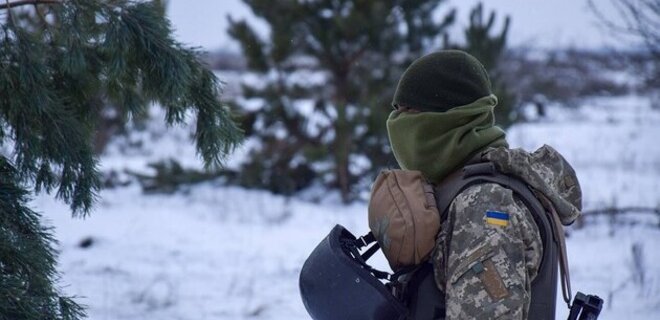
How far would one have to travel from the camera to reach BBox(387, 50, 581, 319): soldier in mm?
1861

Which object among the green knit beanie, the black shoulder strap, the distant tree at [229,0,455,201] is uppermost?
the distant tree at [229,0,455,201]

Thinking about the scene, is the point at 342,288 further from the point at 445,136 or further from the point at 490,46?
the point at 490,46

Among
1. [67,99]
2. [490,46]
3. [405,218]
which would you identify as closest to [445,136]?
[405,218]

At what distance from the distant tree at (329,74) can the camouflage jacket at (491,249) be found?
22.3 feet

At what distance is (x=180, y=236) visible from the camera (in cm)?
724

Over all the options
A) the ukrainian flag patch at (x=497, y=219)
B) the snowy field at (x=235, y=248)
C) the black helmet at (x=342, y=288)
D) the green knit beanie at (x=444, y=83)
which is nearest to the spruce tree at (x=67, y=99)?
the snowy field at (x=235, y=248)

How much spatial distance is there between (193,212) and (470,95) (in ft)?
22.1

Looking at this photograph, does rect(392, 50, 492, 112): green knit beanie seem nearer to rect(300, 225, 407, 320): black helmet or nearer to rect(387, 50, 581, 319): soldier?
rect(387, 50, 581, 319): soldier

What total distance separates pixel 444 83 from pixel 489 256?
1.52 feet

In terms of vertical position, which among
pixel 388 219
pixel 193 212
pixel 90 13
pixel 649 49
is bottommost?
pixel 649 49

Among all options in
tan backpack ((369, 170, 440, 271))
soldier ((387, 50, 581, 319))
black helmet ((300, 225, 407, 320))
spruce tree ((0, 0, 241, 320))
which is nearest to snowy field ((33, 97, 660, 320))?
spruce tree ((0, 0, 241, 320))

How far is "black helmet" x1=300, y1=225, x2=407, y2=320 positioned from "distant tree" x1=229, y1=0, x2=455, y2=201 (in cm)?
668

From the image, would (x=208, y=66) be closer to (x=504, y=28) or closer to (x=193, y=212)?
(x=193, y=212)

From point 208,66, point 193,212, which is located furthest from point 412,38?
point 208,66
